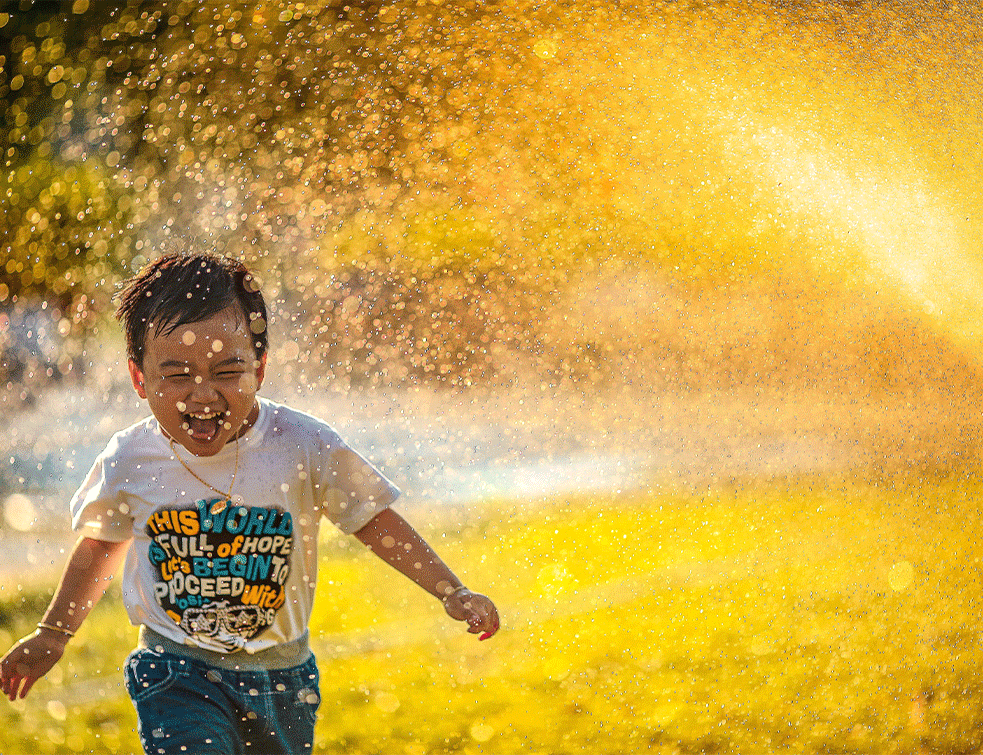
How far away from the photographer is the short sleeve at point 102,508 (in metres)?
1.64

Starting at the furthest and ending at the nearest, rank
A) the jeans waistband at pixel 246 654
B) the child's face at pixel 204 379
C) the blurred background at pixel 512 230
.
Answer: the blurred background at pixel 512 230, the jeans waistband at pixel 246 654, the child's face at pixel 204 379

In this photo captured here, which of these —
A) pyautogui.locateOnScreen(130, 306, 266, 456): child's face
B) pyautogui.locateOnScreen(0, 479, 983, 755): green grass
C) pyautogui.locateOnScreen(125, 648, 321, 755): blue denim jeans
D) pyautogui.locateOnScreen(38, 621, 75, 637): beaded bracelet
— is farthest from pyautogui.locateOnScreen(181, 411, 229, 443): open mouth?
pyautogui.locateOnScreen(38, 621, 75, 637): beaded bracelet

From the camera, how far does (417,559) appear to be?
5.36ft

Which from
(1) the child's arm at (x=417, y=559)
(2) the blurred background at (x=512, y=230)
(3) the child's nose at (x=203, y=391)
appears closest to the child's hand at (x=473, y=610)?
Answer: (1) the child's arm at (x=417, y=559)

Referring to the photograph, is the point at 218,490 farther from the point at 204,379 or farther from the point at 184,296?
the point at 184,296

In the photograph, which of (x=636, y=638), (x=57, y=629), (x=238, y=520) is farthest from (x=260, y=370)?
(x=636, y=638)

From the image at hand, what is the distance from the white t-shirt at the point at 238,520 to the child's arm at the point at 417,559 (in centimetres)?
3

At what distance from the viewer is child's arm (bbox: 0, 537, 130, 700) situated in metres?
Result: 1.69

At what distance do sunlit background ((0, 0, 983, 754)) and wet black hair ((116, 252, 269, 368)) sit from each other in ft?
0.13

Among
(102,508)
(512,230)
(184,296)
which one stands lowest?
(102,508)

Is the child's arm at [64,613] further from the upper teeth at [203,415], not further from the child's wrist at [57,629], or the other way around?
the upper teeth at [203,415]

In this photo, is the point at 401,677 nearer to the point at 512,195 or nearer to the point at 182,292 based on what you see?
the point at 182,292

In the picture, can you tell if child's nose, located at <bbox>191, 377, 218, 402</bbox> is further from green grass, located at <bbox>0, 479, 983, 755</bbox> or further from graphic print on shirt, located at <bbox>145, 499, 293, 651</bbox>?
green grass, located at <bbox>0, 479, 983, 755</bbox>

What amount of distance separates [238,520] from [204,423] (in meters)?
0.16
